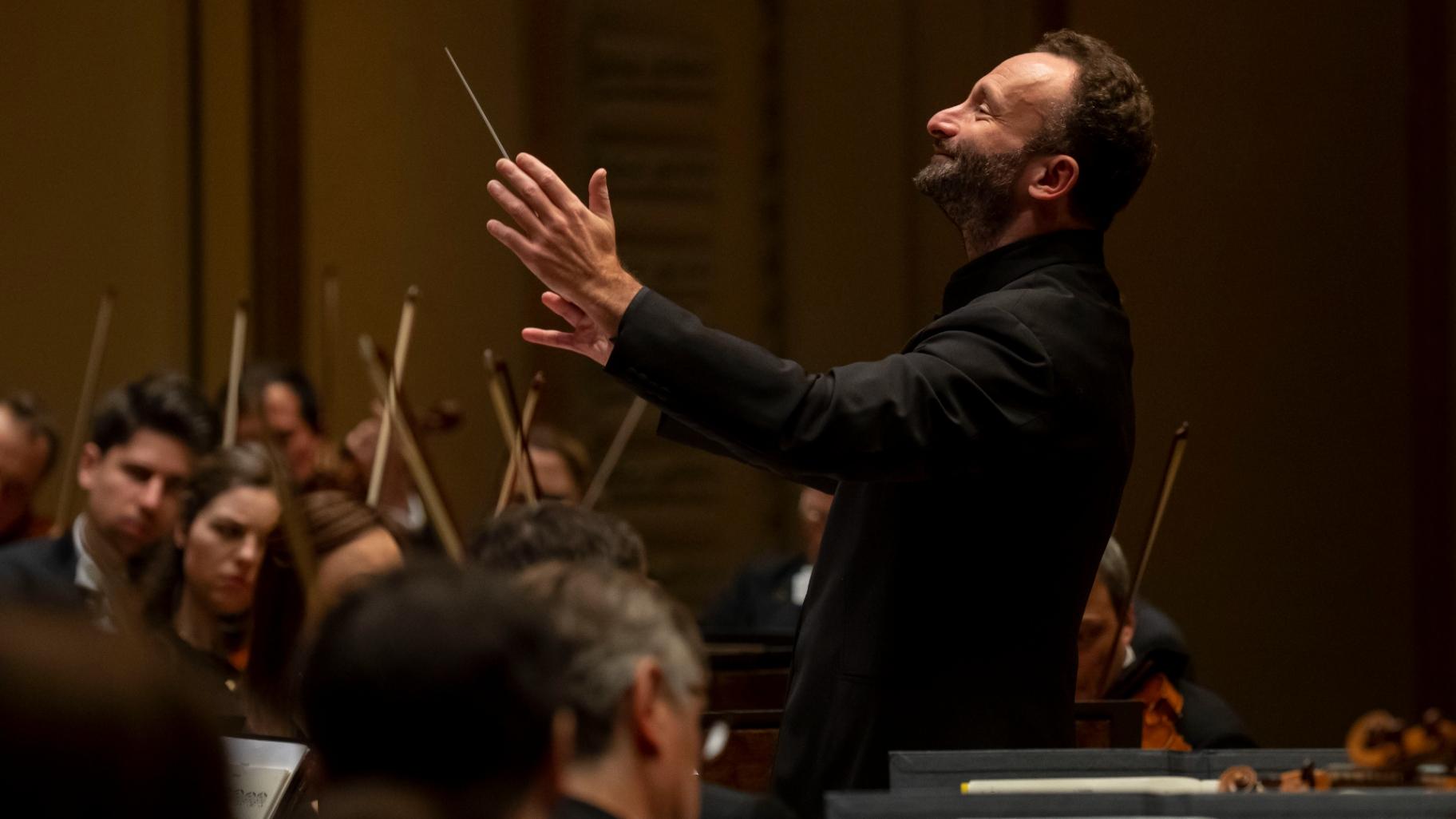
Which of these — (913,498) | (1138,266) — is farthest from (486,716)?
(1138,266)

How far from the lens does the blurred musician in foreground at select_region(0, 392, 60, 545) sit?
498 cm

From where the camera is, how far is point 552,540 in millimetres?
2182

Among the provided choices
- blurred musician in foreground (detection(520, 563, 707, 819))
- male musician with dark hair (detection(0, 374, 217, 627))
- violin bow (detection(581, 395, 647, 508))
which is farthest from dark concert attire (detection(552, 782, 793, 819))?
violin bow (detection(581, 395, 647, 508))

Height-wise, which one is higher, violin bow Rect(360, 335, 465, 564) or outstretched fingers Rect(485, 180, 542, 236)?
outstretched fingers Rect(485, 180, 542, 236)

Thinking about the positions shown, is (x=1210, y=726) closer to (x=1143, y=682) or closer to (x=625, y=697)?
(x=1143, y=682)

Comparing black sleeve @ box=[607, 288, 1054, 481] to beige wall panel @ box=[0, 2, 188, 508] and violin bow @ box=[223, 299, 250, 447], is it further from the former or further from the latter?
beige wall panel @ box=[0, 2, 188, 508]

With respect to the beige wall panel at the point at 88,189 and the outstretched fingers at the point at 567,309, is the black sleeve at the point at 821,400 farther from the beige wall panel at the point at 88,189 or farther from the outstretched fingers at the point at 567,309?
the beige wall panel at the point at 88,189

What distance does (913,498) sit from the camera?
203cm

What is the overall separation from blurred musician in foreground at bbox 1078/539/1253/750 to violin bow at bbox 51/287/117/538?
134 inches

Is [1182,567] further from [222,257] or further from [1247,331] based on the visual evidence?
[222,257]

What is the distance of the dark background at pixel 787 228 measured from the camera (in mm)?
5633

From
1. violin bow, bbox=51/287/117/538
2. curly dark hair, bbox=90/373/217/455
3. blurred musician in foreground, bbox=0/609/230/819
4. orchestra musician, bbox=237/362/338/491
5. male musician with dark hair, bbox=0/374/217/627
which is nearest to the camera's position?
blurred musician in foreground, bbox=0/609/230/819

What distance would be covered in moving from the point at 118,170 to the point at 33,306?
0.49m

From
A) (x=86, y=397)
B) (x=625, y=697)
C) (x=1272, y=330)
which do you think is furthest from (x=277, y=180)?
(x=625, y=697)
